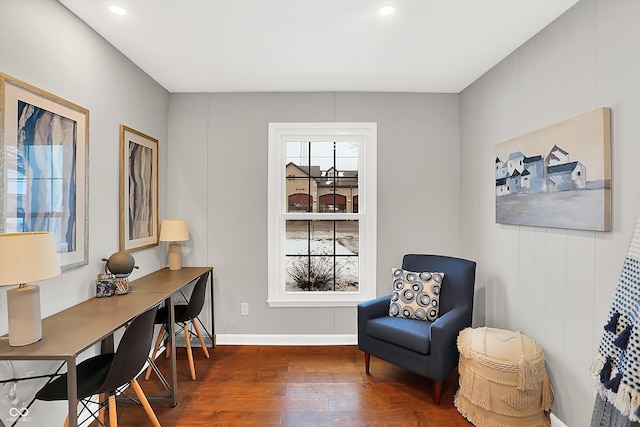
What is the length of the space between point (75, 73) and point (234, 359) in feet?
8.37

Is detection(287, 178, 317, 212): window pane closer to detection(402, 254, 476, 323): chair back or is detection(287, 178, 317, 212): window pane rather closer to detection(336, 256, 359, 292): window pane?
detection(336, 256, 359, 292): window pane

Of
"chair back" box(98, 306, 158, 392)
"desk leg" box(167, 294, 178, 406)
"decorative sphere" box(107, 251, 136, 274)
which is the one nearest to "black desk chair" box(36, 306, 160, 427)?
"chair back" box(98, 306, 158, 392)

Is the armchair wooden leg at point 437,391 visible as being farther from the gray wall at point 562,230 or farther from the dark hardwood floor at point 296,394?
the gray wall at point 562,230

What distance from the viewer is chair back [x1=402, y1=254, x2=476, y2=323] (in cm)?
275

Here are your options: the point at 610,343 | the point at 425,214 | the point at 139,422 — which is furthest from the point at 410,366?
the point at 139,422

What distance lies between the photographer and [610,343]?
151 cm

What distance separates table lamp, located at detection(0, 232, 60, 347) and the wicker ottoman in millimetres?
2386

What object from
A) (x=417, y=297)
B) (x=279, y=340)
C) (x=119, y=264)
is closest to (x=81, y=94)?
(x=119, y=264)

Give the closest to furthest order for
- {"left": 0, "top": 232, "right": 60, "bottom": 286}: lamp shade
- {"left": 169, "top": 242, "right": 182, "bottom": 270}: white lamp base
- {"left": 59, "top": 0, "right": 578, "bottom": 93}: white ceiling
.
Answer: {"left": 0, "top": 232, "right": 60, "bottom": 286}: lamp shade
{"left": 59, "top": 0, "right": 578, "bottom": 93}: white ceiling
{"left": 169, "top": 242, "right": 182, "bottom": 270}: white lamp base

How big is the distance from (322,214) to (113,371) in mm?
2270

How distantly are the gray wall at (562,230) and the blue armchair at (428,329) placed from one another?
1.04 feet

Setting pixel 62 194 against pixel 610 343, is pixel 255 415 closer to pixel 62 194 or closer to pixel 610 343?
pixel 62 194

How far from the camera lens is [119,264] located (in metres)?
2.34

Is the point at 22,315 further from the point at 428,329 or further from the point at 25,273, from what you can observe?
the point at 428,329
